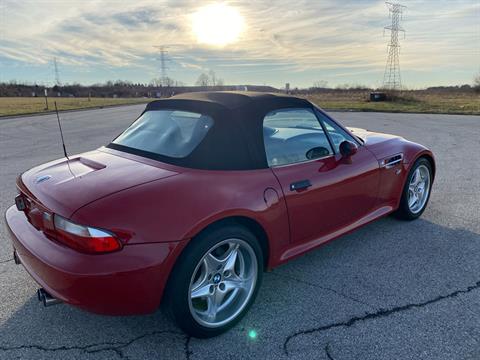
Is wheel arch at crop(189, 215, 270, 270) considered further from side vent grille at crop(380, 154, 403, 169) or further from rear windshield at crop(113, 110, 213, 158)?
side vent grille at crop(380, 154, 403, 169)

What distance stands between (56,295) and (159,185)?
2.84 feet

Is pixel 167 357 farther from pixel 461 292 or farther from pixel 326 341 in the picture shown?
pixel 461 292

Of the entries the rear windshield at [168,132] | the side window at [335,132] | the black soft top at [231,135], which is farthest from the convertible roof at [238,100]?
the side window at [335,132]

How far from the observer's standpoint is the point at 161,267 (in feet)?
6.79

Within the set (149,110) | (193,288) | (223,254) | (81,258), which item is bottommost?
(193,288)

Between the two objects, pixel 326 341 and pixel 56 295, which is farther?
pixel 326 341

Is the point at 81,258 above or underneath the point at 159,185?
underneath

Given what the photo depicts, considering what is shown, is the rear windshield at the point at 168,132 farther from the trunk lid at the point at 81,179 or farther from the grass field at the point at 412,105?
the grass field at the point at 412,105

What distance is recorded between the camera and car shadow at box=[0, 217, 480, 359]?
2307 millimetres

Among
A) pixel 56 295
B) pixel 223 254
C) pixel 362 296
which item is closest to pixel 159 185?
pixel 223 254

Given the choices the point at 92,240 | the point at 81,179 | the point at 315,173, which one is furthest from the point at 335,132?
the point at 92,240

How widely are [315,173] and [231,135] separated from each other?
31.2 inches

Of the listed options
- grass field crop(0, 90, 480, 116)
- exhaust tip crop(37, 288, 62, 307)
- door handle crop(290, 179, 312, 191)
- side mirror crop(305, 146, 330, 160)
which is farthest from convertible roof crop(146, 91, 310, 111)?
grass field crop(0, 90, 480, 116)

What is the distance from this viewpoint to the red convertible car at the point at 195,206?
203cm
